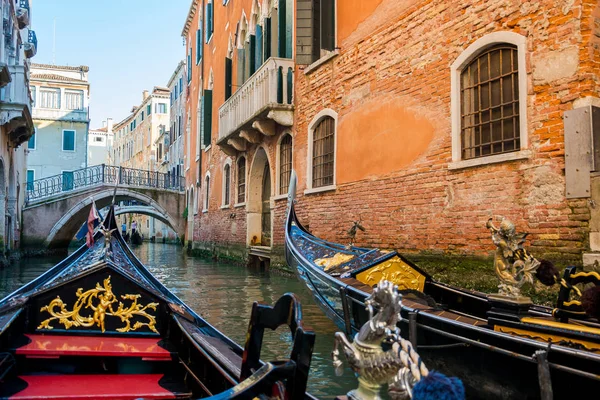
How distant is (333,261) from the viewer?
403cm

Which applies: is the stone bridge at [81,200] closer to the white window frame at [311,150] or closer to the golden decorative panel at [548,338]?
the white window frame at [311,150]

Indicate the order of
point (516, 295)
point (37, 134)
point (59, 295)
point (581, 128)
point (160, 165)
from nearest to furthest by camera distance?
point (59, 295)
point (516, 295)
point (581, 128)
point (37, 134)
point (160, 165)

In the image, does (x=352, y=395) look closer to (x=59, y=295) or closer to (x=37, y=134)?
(x=59, y=295)

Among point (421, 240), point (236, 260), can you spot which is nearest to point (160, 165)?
point (236, 260)

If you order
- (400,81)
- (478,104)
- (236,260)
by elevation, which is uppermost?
(400,81)

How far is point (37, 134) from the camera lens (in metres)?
19.5

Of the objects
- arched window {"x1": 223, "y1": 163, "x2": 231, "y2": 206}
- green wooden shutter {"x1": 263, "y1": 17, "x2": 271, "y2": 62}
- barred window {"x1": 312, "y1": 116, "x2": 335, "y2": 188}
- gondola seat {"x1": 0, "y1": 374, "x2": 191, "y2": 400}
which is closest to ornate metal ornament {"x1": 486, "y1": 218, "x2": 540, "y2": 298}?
gondola seat {"x1": 0, "y1": 374, "x2": 191, "y2": 400}

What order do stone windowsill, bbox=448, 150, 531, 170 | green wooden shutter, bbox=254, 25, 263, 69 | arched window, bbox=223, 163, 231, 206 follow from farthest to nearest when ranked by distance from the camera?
arched window, bbox=223, 163, 231, 206 < green wooden shutter, bbox=254, 25, 263, 69 < stone windowsill, bbox=448, 150, 531, 170

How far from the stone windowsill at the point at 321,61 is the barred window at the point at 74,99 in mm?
15196

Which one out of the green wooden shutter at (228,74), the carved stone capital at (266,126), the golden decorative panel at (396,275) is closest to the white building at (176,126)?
the green wooden shutter at (228,74)

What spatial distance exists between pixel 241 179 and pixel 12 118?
394cm

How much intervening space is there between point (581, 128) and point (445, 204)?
1.27 meters

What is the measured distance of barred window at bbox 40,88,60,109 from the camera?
763 inches

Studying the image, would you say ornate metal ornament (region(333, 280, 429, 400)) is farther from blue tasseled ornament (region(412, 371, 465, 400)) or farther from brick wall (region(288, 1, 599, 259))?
brick wall (region(288, 1, 599, 259))
